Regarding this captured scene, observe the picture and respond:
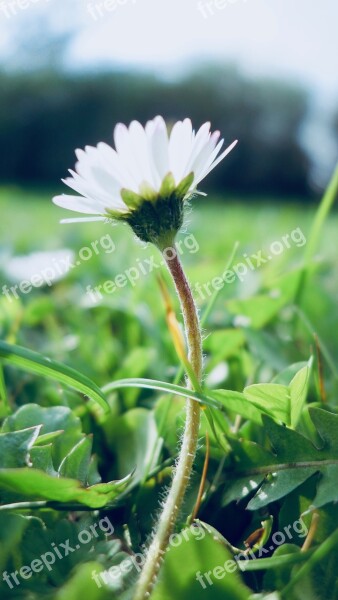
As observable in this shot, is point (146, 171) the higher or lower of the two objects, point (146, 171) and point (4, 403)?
the higher

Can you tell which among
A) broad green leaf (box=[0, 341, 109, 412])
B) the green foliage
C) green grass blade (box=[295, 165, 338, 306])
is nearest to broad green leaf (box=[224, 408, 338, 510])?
the green foliage

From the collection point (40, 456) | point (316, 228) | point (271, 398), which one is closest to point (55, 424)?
point (40, 456)

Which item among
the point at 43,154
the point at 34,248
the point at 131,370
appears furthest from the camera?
the point at 43,154

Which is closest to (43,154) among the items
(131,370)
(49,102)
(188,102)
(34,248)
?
(49,102)

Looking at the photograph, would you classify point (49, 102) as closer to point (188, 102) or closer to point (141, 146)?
point (188, 102)

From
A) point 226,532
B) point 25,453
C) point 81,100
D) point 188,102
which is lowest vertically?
point 226,532

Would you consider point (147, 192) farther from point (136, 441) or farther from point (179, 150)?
point (136, 441)
